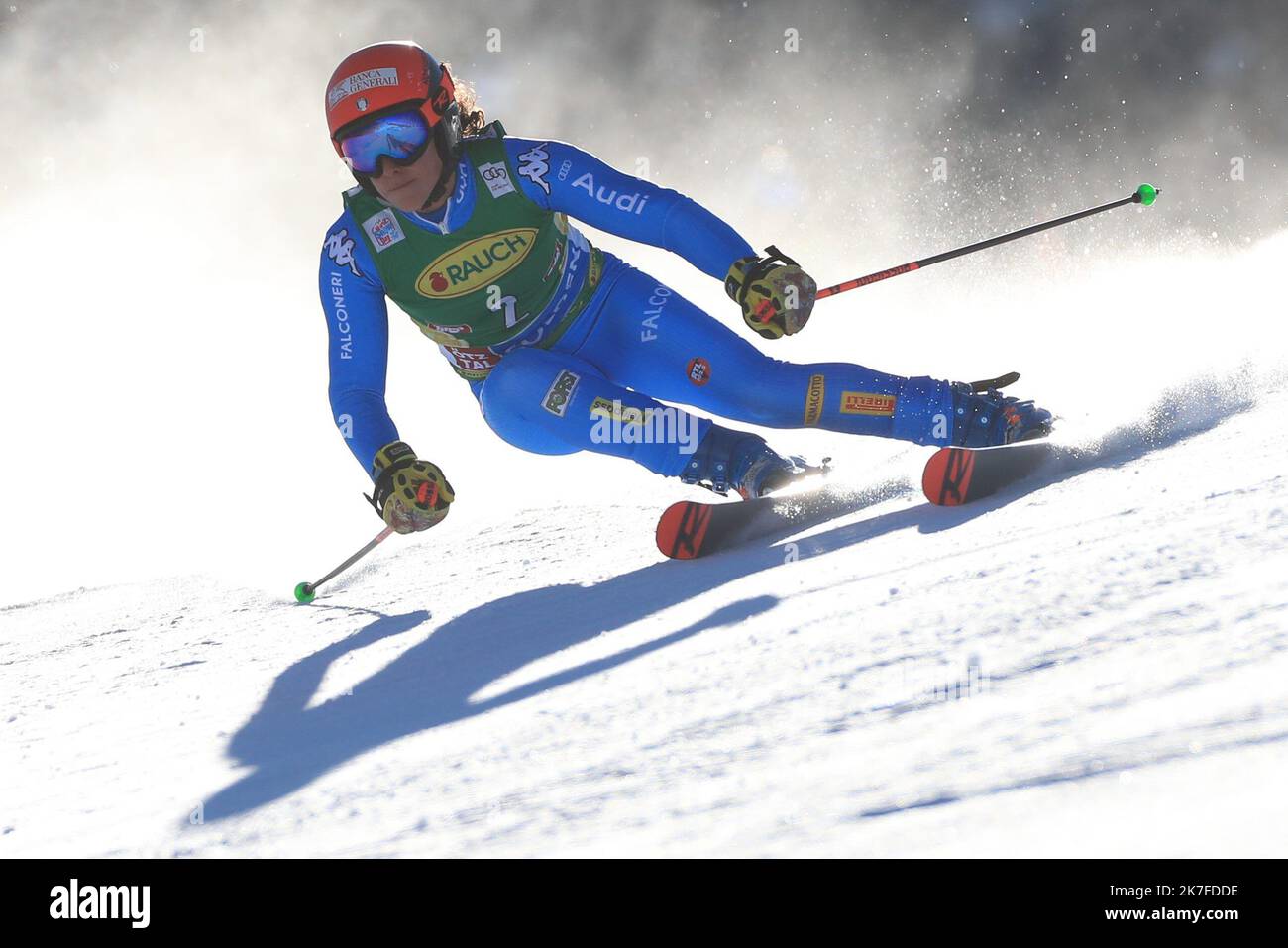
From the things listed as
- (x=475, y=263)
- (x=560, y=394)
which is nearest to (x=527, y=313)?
(x=475, y=263)

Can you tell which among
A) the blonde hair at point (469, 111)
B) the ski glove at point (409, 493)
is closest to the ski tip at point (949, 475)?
the ski glove at point (409, 493)

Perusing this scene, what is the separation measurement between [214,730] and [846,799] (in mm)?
1172

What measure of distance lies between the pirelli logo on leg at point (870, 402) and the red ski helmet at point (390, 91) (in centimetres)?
102

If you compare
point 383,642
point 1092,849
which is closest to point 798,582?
point 383,642

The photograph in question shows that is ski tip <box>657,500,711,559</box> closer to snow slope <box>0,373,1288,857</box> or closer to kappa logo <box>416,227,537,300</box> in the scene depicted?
snow slope <box>0,373,1288,857</box>

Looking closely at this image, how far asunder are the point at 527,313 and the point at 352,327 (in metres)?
0.41

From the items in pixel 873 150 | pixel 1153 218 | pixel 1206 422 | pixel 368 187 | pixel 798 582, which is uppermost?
Answer: pixel 873 150

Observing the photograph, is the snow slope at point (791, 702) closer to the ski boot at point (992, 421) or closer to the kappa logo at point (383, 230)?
the ski boot at point (992, 421)

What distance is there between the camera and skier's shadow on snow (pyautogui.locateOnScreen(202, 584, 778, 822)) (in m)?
1.65

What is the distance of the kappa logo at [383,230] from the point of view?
2.94m

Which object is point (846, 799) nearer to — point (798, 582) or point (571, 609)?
point (798, 582)

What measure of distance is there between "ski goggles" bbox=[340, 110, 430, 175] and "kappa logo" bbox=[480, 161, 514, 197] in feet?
0.55

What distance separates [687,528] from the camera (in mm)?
2730

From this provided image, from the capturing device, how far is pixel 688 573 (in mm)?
2551
